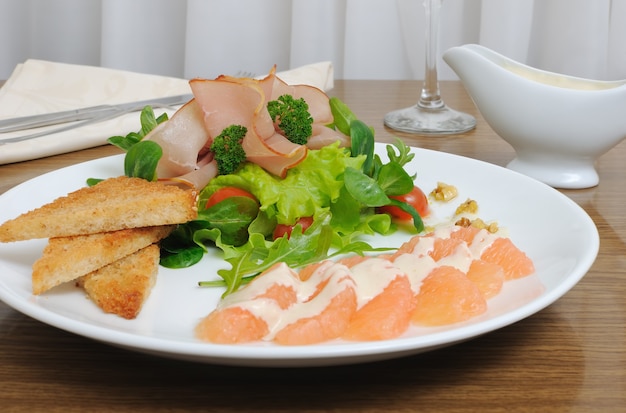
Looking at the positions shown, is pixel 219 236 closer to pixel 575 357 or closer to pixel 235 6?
pixel 575 357

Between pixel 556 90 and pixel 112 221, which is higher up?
pixel 556 90

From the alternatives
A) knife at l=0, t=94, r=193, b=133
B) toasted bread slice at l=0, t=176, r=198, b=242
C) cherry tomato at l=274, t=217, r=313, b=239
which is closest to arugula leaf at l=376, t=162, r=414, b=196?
cherry tomato at l=274, t=217, r=313, b=239

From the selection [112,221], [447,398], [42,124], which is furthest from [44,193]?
[447,398]

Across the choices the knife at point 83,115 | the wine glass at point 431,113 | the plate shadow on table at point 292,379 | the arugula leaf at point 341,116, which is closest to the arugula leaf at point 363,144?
the arugula leaf at point 341,116

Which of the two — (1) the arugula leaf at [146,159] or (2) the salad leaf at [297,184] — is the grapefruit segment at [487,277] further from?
(1) the arugula leaf at [146,159]

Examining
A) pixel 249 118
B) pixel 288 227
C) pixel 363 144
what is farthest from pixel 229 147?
pixel 363 144

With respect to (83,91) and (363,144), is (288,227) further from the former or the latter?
(83,91)
